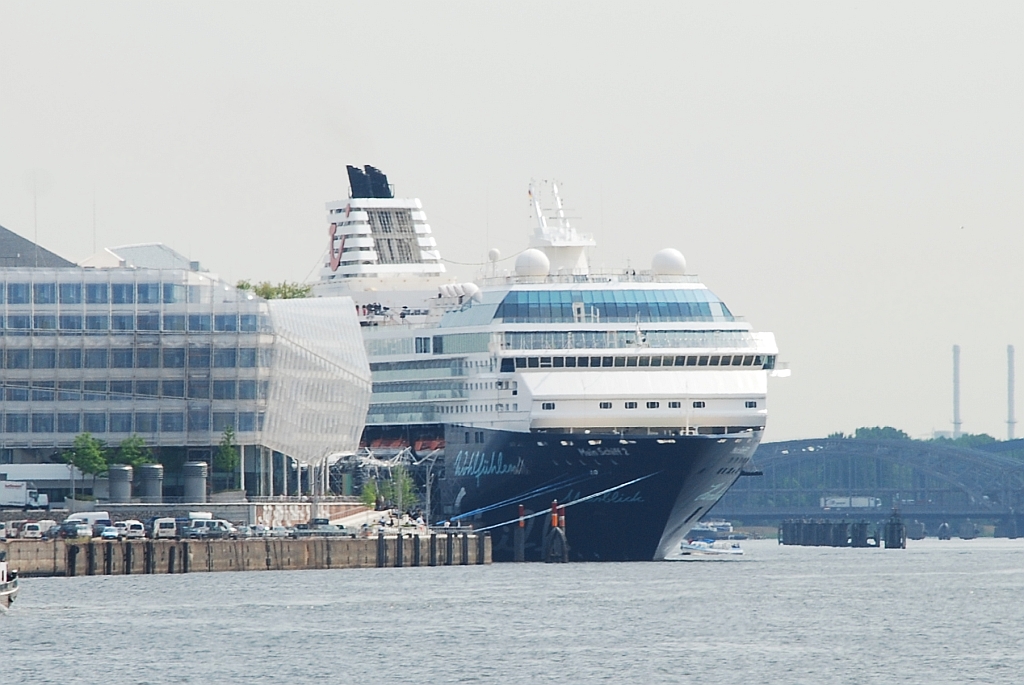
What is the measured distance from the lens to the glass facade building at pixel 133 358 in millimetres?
141750

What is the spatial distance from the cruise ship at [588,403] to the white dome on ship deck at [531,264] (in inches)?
2.2

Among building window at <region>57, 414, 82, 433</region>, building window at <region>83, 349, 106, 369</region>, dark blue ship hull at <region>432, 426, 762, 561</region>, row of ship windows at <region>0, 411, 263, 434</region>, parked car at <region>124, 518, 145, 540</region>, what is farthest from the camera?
building window at <region>57, 414, 82, 433</region>

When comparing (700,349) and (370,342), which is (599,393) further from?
(370,342)

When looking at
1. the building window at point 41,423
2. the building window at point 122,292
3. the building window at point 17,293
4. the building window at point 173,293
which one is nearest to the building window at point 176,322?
the building window at point 173,293

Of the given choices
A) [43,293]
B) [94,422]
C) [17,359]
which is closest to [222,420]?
[94,422]

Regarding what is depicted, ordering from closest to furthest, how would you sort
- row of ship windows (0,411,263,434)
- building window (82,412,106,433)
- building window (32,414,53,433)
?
1. building window (82,412,106,433)
2. row of ship windows (0,411,263,434)
3. building window (32,414,53,433)

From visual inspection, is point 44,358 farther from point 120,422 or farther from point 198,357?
point 198,357

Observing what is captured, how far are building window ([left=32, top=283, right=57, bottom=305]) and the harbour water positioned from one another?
2340cm

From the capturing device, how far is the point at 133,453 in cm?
14088

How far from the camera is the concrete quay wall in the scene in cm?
11856

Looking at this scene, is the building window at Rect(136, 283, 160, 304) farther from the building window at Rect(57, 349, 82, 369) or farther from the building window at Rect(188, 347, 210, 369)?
the building window at Rect(57, 349, 82, 369)

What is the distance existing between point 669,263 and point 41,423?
115ft

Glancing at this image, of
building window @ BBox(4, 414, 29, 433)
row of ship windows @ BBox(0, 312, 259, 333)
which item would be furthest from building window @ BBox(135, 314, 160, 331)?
building window @ BBox(4, 414, 29, 433)

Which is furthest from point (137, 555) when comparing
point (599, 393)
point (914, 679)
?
point (914, 679)
